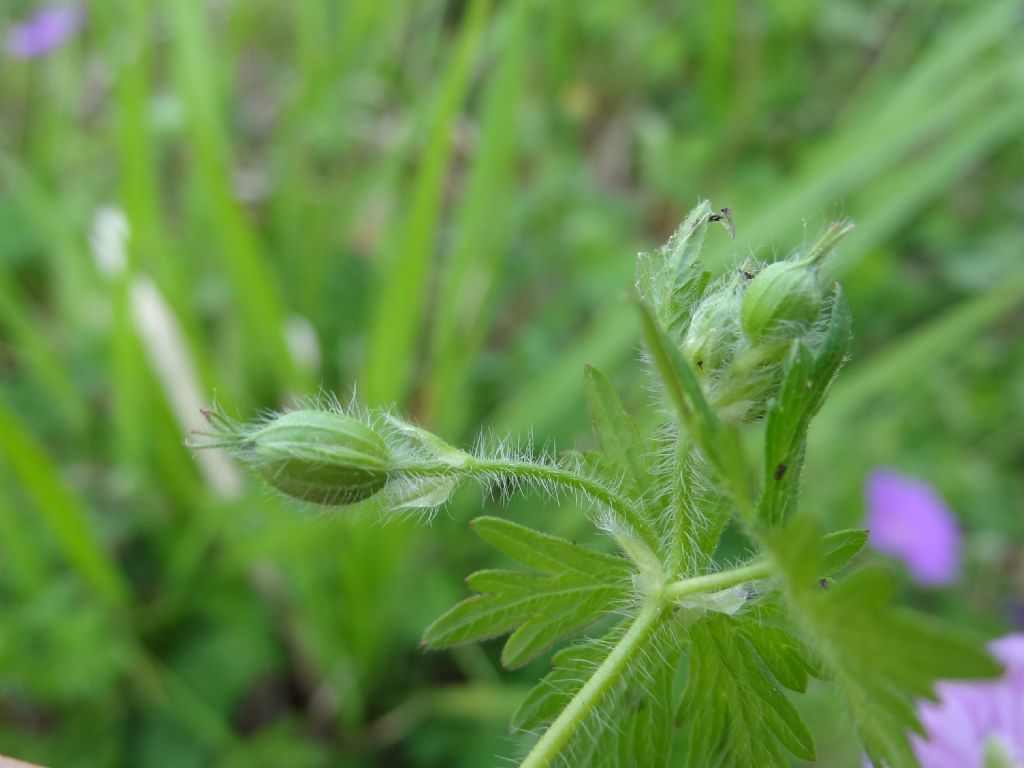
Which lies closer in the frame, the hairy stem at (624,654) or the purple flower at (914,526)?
the hairy stem at (624,654)

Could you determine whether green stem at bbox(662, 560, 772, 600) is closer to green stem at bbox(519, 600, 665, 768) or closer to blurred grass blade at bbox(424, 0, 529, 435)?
green stem at bbox(519, 600, 665, 768)

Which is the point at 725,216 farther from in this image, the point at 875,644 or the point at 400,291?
the point at 400,291

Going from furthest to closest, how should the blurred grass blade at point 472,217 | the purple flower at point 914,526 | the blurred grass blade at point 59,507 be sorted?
the purple flower at point 914,526, the blurred grass blade at point 472,217, the blurred grass blade at point 59,507

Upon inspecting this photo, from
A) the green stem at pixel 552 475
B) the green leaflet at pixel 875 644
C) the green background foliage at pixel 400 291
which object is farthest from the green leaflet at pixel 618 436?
the green background foliage at pixel 400 291

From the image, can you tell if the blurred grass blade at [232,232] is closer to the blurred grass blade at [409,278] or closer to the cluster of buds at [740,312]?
the blurred grass blade at [409,278]

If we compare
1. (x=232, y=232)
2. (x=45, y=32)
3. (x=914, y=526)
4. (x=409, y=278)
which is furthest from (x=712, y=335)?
(x=45, y=32)

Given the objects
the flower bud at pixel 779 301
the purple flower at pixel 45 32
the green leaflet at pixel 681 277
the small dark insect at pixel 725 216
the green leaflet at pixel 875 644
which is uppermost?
the purple flower at pixel 45 32
